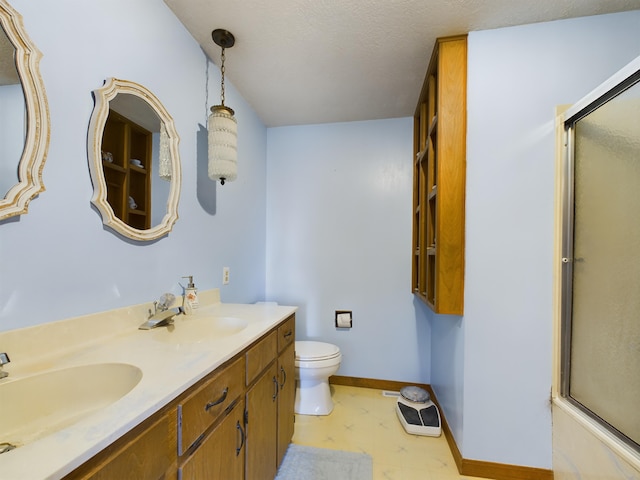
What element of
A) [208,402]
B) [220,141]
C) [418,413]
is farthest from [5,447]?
[418,413]

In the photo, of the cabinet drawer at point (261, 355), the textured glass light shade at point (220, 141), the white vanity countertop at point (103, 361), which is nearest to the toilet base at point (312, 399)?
the cabinet drawer at point (261, 355)

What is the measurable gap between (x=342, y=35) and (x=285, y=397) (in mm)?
1874

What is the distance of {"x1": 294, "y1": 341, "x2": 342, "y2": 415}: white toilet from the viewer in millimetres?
1874

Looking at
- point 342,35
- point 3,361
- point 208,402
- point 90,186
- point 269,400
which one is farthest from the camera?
point 342,35

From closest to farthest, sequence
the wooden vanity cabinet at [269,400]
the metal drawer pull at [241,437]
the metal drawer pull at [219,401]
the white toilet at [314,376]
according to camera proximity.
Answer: the metal drawer pull at [219,401], the metal drawer pull at [241,437], the wooden vanity cabinet at [269,400], the white toilet at [314,376]

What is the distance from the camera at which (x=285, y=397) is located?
1.45 meters

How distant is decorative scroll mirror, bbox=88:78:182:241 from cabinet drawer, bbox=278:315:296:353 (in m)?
0.71

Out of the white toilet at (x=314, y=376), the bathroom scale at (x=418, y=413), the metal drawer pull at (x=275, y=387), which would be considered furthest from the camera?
the white toilet at (x=314, y=376)

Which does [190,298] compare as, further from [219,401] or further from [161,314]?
[219,401]

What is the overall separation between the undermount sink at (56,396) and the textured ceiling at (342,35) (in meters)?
1.53

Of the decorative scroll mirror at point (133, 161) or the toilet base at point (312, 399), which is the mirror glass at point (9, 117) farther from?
the toilet base at point (312, 399)

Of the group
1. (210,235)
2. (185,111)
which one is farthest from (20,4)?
(210,235)

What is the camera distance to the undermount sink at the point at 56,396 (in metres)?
0.64

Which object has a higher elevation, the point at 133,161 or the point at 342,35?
the point at 342,35
